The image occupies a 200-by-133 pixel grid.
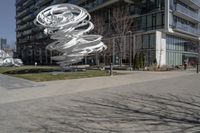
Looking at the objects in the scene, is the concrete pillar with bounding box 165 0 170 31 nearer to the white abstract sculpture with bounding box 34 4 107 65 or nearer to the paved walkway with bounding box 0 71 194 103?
the white abstract sculpture with bounding box 34 4 107 65

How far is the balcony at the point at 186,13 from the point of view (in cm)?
5081

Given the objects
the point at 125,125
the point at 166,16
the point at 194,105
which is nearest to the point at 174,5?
the point at 166,16

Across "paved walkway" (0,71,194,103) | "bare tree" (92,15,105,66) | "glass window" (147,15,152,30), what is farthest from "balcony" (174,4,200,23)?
"paved walkway" (0,71,194,103)

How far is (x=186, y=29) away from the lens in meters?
54.8

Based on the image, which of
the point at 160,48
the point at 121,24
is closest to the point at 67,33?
the point at 121,24

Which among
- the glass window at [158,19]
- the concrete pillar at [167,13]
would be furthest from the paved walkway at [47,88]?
the glass window at [158,19]

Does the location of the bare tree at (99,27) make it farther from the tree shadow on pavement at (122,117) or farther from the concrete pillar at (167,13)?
the tree shadow on pavement at (122,117)

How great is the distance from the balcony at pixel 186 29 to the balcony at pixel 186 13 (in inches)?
67.0

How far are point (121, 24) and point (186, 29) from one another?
14546mm

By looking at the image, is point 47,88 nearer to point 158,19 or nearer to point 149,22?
point 158,19

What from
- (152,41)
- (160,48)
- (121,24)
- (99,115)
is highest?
(121,24)

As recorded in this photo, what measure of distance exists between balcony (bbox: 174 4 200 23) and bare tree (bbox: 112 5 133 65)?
8931 millimetres

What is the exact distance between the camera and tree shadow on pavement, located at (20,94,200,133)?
6914mm

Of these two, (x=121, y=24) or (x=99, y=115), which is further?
(x=121, y=24)
